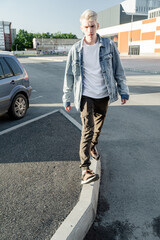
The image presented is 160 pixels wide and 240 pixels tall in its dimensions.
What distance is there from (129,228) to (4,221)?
4.35 ft

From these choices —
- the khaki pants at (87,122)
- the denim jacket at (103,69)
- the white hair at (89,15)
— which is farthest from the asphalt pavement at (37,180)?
the white hair at (89,15)

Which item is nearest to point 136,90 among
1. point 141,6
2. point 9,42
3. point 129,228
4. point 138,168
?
A: point 138,168

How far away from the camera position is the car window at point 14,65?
5.87 m

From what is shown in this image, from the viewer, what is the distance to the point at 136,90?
1054cm

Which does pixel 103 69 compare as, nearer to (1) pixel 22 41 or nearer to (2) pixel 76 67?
(2) pixel 76 67

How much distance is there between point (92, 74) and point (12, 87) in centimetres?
347

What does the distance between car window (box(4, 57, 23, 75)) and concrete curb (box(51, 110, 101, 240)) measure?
4.20m

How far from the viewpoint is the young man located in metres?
2.82

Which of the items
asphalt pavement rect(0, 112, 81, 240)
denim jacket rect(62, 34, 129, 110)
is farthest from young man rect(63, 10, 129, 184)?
asphalt pavement rect(0, 112, 81, 240)

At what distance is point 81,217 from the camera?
233cm

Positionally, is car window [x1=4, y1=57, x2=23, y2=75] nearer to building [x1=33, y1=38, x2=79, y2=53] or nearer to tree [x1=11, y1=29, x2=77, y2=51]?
building [x1=33, y1=38, x2=79, y2=53]

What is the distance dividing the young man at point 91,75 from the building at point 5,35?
13246cm

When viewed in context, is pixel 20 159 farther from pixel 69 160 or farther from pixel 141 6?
pixel 141 6

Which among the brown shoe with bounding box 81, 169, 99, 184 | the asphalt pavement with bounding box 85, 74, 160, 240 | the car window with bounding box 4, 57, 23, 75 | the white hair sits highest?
the white hair
